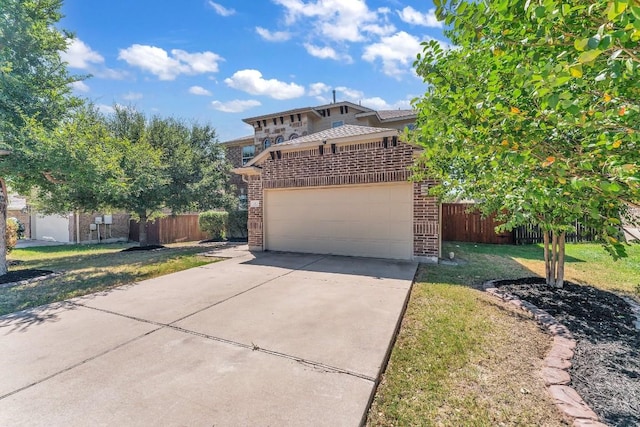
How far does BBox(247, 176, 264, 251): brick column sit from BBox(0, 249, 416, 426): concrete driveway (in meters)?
4.69

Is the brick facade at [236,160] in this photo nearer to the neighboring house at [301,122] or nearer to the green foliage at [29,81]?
the neighboring house at [301,122]

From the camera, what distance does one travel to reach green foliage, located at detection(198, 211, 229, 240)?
15.7 metres

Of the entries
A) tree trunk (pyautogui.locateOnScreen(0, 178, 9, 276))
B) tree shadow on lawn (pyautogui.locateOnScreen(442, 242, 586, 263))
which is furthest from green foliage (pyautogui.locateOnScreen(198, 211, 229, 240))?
tree shadow on lawn (pyautogui.locateOnScreen(442, 242, 586, 263))

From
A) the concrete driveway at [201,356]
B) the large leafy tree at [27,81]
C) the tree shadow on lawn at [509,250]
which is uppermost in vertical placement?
the large leafy tree at [27,81]

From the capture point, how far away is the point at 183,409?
2.16 metres

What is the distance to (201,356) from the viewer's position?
2914mm

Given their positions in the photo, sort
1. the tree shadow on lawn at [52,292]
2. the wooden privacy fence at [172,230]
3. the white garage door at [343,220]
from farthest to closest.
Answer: the wooden privacy fence at [172,230]
the white garage door at [343,220]
the tree shadow on lawn at [52,292]

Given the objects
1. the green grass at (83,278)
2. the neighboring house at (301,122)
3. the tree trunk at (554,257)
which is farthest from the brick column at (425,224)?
the neighboring house at (301,122)

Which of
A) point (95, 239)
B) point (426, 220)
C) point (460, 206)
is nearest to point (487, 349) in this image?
point (426, 220)

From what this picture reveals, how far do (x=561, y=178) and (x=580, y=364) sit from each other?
219 cm

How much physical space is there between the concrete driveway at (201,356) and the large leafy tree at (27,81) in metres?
3.99

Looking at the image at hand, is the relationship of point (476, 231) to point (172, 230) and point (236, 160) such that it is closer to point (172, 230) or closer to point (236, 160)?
point (172, 230)

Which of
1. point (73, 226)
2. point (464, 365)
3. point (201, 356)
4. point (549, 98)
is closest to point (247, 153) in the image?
point (73, 226)

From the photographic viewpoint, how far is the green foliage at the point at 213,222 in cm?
1569
